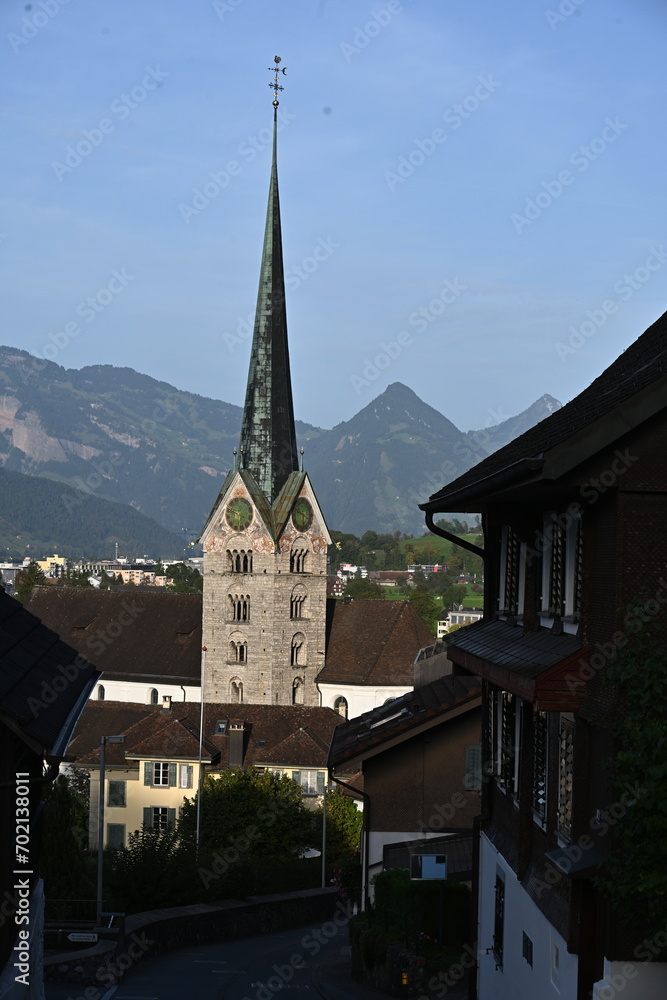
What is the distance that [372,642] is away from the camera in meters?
90.2

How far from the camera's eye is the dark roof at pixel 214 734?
6606 cm

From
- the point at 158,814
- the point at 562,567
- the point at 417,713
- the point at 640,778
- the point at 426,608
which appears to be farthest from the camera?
the point at 426,608

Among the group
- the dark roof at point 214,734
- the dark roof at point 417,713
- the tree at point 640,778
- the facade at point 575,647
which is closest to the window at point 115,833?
the dark roof at point 214,734

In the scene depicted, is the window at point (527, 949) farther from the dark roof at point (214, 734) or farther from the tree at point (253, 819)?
the dark roof at point (214, 734)

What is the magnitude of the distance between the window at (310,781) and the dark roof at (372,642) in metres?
22.3

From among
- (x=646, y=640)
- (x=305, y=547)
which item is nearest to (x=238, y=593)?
(x=305, y=547)

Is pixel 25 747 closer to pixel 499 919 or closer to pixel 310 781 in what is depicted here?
pixel 499 919

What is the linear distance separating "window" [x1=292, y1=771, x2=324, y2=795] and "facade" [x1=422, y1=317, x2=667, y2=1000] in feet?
163

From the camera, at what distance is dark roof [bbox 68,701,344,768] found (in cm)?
6606

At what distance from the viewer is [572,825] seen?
11945 mm

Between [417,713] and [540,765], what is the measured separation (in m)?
9.91

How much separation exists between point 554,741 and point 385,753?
1176 centimetres

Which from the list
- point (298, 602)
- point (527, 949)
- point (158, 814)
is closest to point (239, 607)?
point (298, 602)

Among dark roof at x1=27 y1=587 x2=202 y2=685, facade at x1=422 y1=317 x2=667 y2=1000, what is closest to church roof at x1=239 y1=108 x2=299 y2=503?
dark roof at x1=27 y1=587 x2=202 y2=685
